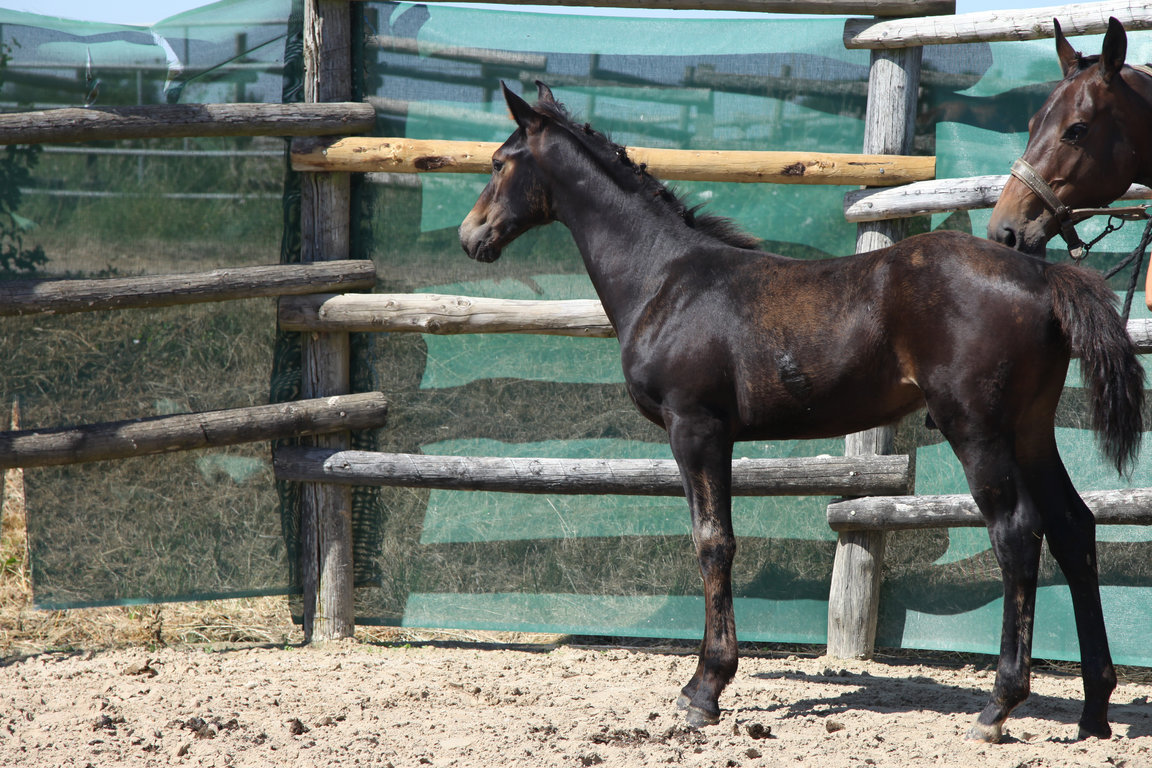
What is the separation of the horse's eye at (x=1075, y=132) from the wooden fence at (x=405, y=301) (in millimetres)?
930

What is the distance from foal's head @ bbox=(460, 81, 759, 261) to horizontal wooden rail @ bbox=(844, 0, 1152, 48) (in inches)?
57.4

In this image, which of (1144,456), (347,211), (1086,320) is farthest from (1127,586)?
(347,211)

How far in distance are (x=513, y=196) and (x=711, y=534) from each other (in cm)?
163

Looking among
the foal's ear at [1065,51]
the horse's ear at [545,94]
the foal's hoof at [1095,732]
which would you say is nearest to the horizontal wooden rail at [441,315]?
the horse's ear at [545,94]

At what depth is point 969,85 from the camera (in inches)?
182

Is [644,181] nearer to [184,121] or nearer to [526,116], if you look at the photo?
[526,116]

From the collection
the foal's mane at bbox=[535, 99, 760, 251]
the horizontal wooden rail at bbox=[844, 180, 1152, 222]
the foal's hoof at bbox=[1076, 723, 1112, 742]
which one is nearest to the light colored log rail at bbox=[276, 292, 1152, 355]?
the foal's mane at bbox=[535, 99, 760, 251]

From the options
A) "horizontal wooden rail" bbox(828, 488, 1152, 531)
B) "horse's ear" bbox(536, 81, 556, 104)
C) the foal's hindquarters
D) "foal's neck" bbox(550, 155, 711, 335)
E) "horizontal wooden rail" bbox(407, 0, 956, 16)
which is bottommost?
"horizontal wooden rail" bbox(828, 488, 1152, 531)

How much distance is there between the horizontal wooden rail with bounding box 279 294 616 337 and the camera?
4.58m

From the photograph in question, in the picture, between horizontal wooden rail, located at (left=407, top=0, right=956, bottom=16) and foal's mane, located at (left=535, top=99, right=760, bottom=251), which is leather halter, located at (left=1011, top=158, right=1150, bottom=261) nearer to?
foal's mane, located at (left=535, top=99, right=760, bottom=251)

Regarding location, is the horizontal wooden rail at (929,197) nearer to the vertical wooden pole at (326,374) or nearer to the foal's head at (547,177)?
the foal's head at (547,177)

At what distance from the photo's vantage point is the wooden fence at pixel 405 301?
4414 millimetres

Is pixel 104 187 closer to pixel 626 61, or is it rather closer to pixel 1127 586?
pixel 626 61

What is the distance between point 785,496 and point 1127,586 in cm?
160
